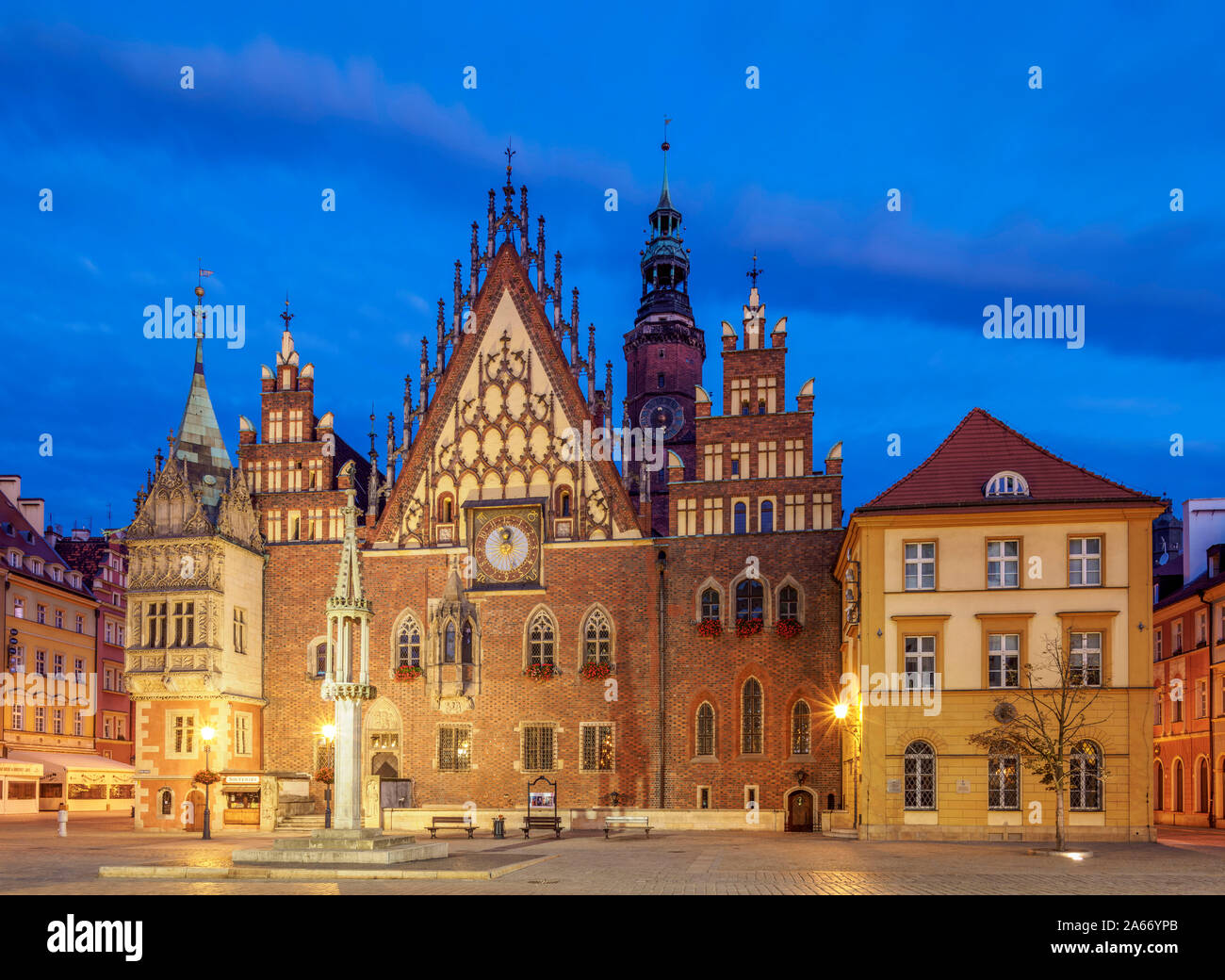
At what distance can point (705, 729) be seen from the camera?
45.5m

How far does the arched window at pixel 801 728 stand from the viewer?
44531mm

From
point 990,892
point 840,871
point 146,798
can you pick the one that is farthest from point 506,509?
point 990,892

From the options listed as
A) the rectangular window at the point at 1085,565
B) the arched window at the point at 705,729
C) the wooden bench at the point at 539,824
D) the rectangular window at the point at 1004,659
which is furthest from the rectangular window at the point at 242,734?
the rectangular window at the point at 1085,565

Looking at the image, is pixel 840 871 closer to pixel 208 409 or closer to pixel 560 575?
pixel 560 575

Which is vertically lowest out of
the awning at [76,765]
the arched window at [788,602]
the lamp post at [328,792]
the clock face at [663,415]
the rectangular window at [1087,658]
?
the awning at [76,765]

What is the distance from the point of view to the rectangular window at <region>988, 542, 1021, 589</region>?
3775cm

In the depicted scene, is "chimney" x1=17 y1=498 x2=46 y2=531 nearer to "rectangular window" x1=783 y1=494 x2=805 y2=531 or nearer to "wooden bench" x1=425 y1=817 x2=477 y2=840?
"wooden bench" x1=425 y1=817 x2=477 y2=840

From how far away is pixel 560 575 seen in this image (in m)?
47.4

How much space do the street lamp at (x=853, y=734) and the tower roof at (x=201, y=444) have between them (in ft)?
82.1

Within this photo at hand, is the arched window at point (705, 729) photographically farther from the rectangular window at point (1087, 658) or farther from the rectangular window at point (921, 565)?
the rectangular window at point (1087, 658)

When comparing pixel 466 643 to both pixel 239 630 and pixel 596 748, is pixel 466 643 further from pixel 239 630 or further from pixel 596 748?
pixel 239 630

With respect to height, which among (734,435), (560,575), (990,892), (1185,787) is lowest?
(1185,787)
